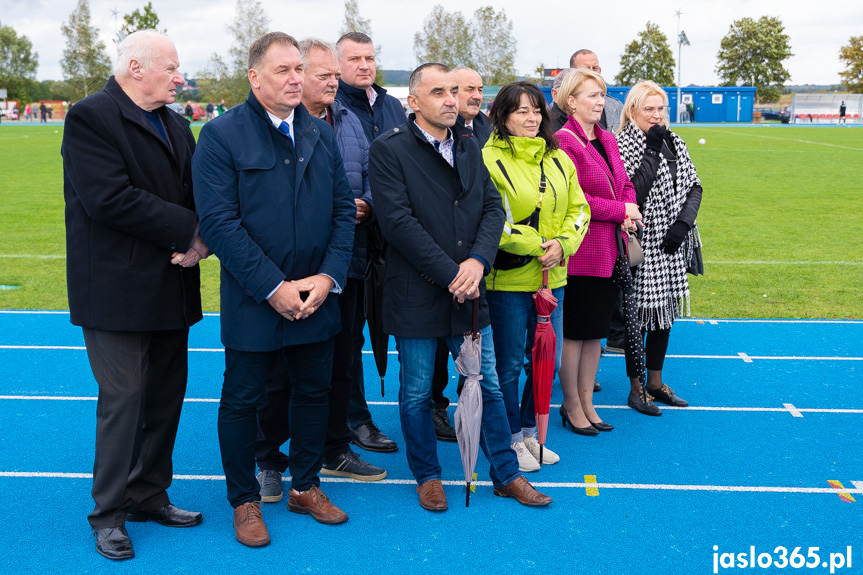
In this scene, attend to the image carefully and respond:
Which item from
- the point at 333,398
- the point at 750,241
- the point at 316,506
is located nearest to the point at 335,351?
the point at 333,398

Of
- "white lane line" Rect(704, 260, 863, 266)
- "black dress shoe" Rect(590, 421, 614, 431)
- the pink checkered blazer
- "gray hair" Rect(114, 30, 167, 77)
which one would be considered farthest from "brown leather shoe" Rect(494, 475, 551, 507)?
"white lane line" Rect(704, 260, 863, 266)

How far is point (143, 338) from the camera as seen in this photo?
3.43 metres

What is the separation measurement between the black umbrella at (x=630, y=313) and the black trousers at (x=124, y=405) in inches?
98.9

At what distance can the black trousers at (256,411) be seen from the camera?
3475mm

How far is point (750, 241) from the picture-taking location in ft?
36.7

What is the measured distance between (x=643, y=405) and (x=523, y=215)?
70.1 inches

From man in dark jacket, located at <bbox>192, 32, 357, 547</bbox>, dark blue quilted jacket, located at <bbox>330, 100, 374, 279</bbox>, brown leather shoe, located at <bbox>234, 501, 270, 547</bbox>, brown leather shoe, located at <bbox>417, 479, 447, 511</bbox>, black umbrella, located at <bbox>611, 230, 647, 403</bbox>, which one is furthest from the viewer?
black umbrella, located at <bbox>611, 230, 647, 403</bbox>

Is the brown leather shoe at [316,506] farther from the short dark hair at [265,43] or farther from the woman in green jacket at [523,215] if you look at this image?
the short dark hair at [265,43]

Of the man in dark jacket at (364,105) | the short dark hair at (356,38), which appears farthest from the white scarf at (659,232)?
the short dark hair at (356,38)

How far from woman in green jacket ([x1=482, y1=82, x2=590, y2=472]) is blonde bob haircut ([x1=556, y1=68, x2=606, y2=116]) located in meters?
0.45

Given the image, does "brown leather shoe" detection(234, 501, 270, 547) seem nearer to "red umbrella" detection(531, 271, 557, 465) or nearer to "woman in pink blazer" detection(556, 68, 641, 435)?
"red umbrella" detection(531, 271, 557, 465)

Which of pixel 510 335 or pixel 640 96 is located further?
pixel 640 96

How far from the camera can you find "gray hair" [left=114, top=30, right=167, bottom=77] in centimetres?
325

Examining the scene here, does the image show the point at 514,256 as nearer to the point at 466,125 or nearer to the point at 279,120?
the point at 466,125
